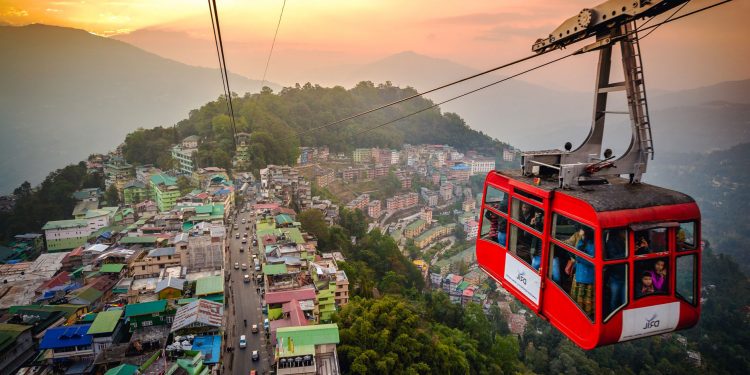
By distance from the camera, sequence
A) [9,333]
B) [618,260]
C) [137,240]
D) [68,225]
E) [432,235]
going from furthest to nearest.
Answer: [432,235]
[68,225]
[137,240]
[9,333]
[618,260]

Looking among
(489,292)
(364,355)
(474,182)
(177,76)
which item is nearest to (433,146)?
(474,182)

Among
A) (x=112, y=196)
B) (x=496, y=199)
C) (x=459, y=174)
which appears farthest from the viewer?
(x=459, y=174)

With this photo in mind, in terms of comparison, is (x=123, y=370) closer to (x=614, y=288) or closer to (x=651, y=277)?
(x=614, y=288)

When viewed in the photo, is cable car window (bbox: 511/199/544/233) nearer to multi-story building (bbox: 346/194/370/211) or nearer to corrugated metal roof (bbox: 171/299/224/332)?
corrugated metal roof (bbox: 171/299/224/332)

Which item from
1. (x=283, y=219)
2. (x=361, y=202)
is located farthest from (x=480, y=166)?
(x=283, y=219)

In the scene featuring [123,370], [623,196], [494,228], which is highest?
[623,196]

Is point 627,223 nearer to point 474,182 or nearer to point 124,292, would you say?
point 124,292

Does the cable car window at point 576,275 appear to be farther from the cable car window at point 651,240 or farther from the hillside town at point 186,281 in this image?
the hillside town at point 186,281
